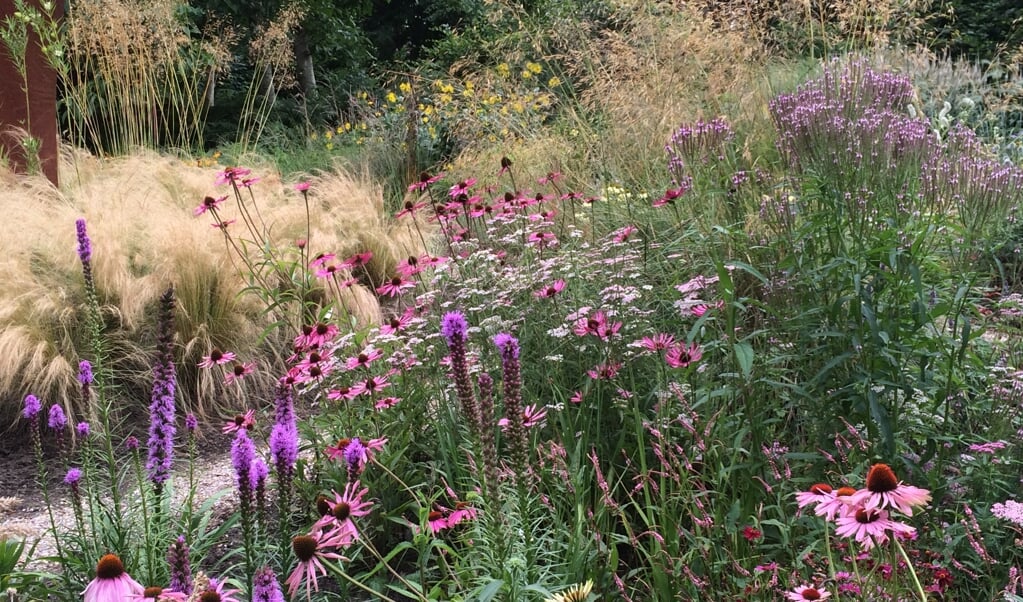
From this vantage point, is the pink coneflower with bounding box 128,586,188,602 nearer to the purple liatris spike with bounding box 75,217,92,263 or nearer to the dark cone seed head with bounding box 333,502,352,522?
the dark cone seed head with bounding box 333,502,352,522

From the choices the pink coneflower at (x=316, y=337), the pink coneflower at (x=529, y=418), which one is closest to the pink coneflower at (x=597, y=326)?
the pink coneflower at (x=529, y=418)

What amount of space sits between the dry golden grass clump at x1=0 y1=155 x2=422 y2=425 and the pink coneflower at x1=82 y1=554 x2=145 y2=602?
2296 mm

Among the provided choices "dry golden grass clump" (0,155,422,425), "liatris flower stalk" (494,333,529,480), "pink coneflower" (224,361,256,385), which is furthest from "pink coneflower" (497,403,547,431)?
"dry golden grass clump" (0,155,422,425)

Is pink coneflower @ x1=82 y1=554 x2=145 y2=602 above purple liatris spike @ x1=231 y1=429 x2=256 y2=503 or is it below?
below

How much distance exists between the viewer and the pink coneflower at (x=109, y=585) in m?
1.21

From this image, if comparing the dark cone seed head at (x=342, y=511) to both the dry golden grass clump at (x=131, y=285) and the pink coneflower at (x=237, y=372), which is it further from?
the dry golden grass clump at (x=131, y=285)

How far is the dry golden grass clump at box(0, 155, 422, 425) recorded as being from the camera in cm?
373

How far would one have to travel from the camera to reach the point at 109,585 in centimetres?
122

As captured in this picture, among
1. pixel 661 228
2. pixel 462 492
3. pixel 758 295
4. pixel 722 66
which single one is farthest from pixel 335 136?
pixel 462 492

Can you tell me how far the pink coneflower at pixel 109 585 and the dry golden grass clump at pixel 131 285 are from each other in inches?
90.4

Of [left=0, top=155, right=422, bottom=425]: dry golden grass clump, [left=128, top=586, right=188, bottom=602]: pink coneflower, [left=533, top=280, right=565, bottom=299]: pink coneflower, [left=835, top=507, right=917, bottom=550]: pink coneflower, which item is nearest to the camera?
[left=835, top=507, right=917, bottom=550]: pink coneflower

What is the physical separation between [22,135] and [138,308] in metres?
2.98

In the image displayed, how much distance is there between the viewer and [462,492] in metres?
2.43

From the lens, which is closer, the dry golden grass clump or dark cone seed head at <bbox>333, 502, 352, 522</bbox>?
dark cone seed head at <bbox>333, 502, 352, 522</bbox>
